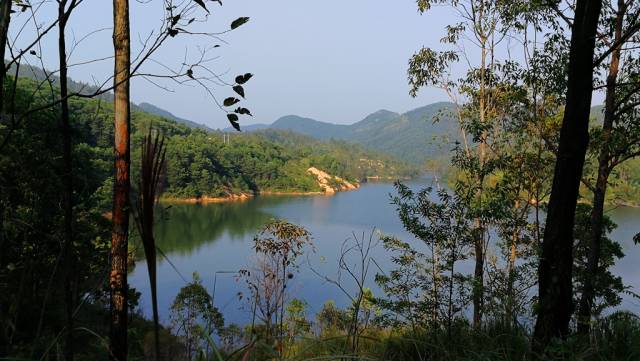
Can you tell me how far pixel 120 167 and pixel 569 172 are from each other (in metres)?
2.36

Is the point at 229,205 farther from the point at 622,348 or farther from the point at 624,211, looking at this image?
the point at 622,348

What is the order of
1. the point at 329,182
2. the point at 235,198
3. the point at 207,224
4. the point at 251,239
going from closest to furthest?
the point at 251,239, the point at 207,224, the point at 235,198, the point at 329,182

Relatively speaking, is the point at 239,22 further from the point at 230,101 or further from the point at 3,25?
the point at 3,25

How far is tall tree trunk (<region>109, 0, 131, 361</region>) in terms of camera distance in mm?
2326

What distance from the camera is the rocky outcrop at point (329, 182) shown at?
80688mm

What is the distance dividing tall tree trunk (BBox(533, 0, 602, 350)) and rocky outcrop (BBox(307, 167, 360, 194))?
76.2 metres

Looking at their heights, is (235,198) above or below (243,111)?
below

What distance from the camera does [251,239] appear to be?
36.3 meters

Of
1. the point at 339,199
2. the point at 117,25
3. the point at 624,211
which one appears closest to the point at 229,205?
the point at 339,199

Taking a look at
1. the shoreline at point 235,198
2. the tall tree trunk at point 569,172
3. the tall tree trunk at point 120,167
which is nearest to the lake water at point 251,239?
the shoreline at point 235,198

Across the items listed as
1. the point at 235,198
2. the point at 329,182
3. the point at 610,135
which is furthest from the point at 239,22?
the point at 329,182

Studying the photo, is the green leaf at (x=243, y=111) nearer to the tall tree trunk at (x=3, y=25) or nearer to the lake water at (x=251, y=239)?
the tall tree trunk at (x=3, y=25)

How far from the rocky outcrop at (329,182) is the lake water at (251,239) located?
7.20 m

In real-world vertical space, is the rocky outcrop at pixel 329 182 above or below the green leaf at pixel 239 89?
below
